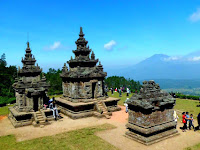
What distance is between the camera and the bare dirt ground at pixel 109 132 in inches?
495

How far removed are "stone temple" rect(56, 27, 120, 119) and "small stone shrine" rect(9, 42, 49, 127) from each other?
11.7ft

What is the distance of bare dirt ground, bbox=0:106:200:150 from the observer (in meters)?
12.6

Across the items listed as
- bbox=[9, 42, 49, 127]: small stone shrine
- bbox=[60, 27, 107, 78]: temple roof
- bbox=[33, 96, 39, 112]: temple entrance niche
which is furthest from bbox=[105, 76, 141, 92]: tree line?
bbox=[33, 96, 39, 112]: temple entrance niche

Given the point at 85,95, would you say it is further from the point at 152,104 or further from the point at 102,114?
the point at 152,104

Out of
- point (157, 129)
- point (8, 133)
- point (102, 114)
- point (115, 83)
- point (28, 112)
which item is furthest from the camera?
point (115, 83)

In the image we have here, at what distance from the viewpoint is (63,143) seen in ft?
45.3

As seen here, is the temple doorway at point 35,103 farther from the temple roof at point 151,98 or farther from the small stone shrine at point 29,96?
the temple roof at point 151,98

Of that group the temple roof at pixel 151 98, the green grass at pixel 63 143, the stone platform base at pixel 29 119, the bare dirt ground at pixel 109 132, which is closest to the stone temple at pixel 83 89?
the bare dirt ground at pixel 109 132

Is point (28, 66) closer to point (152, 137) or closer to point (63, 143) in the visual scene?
point (63, 143)

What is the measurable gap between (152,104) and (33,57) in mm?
15354

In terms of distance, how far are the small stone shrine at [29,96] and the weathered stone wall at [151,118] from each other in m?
9.87

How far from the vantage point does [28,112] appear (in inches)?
795

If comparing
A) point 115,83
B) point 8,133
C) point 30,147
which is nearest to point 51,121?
point 8,133

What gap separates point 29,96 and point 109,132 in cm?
1019
